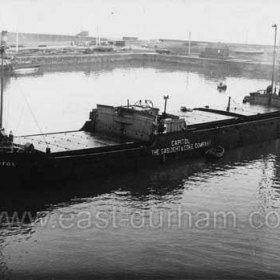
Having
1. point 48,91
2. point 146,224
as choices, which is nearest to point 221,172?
point 146,224

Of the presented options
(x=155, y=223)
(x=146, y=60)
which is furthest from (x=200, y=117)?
(x=146, y=60)

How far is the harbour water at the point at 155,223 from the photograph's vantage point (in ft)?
82.9

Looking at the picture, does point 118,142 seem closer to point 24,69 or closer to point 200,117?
point 200,117

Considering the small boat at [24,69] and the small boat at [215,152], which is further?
the small boat at [24,69]

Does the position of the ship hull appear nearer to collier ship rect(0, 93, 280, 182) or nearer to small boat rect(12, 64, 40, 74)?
collier ship rect(0, 93, 280, 182)

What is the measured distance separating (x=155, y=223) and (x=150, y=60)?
13096cm

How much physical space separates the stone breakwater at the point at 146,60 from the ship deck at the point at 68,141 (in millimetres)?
85527

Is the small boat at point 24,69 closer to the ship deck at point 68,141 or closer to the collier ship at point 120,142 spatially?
the collier ship at point 120,142

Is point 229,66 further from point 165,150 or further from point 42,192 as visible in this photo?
point 42,192

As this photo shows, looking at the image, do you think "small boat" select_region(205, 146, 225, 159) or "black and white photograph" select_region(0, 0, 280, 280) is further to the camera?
"small boat" select_region(205, 146, 225, 159)

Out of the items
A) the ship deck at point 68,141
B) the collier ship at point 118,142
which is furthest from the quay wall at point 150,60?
the ship deck at point 68,141

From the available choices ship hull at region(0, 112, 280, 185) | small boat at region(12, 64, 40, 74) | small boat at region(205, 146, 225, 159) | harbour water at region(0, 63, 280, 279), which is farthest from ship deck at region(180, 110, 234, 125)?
small boat at region(12, 64, 40, 74)

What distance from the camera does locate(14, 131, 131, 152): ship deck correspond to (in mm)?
38591

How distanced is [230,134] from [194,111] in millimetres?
7528
